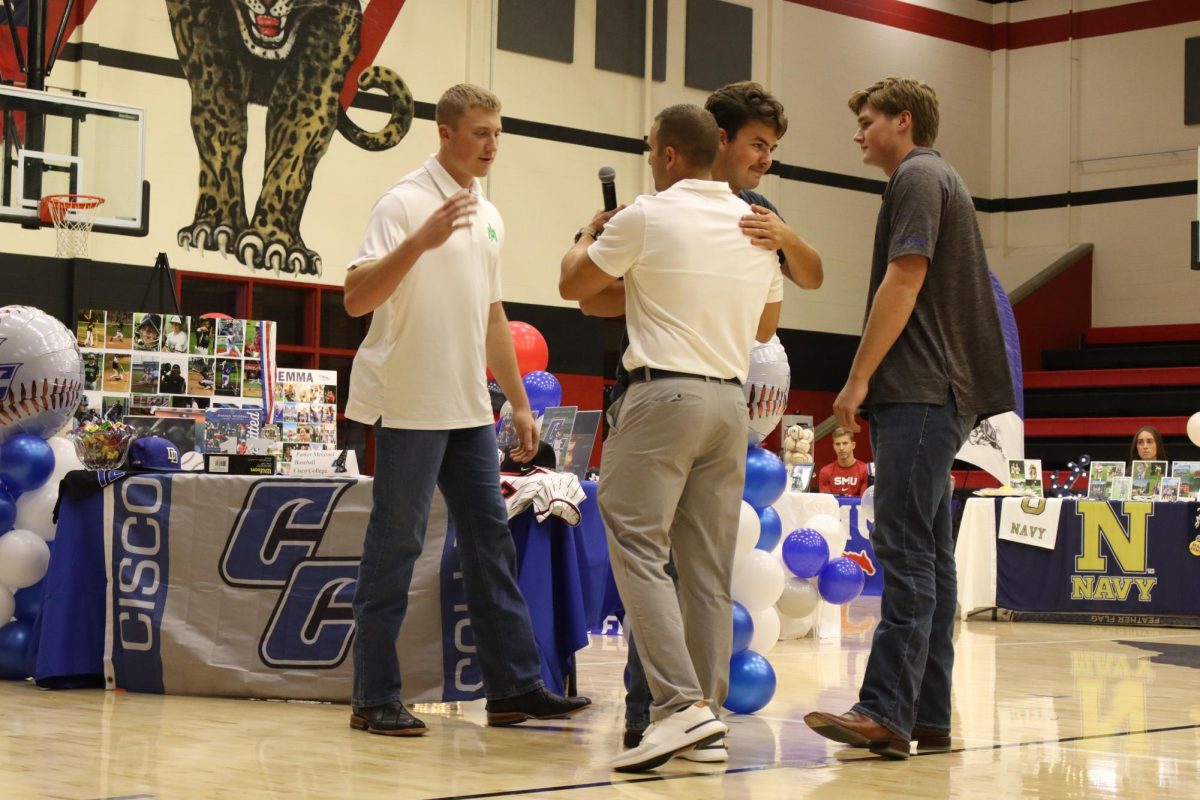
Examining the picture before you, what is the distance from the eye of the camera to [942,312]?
11.1ft

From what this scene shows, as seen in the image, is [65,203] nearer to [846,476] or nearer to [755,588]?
[846,476]

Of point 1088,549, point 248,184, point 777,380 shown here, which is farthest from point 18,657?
point 248,184

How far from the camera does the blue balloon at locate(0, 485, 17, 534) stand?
4.64 m

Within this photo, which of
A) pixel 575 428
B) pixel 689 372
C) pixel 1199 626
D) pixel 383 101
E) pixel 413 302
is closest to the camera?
pixel 689 372

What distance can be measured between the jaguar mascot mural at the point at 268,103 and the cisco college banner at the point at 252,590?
7872mm

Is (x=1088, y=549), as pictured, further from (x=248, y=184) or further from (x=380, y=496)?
(x=248, y=184)

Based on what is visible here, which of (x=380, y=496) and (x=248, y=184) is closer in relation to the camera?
(x=380, y=496)

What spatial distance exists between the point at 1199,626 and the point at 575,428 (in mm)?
5394

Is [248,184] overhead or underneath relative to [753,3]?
underneath

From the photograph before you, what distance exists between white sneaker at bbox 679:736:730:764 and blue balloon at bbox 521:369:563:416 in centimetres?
224

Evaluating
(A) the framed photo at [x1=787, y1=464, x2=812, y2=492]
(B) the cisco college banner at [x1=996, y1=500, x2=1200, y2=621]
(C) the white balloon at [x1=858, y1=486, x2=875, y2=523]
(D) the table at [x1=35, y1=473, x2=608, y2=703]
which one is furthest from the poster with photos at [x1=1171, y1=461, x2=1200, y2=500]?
(D) the table at [x1=35, y1=473, x2=608, y2=703]

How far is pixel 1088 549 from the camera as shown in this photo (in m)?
8.63

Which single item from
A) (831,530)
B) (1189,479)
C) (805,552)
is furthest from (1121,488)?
(805,552)

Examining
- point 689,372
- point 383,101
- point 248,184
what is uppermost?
point 383,101
